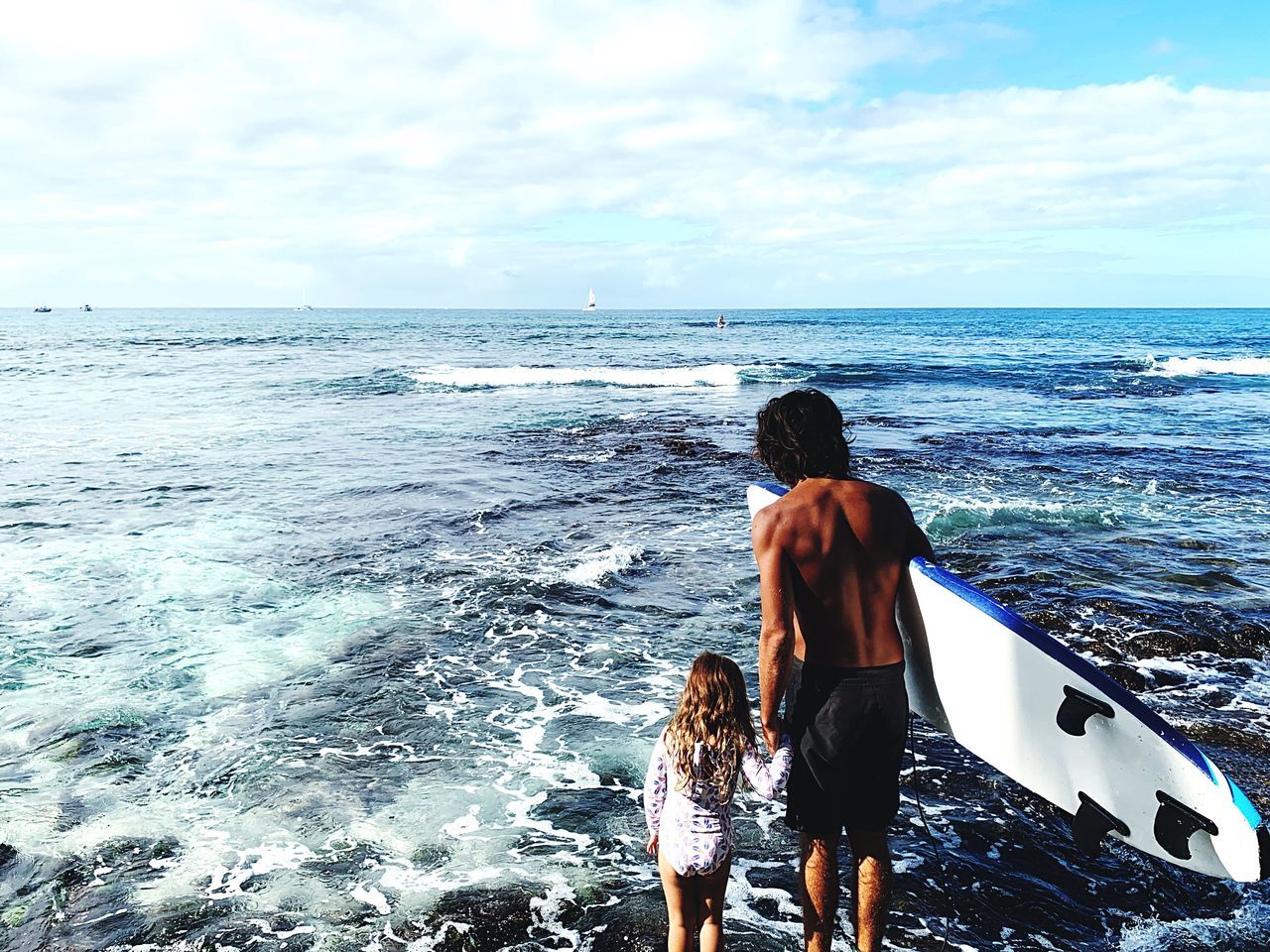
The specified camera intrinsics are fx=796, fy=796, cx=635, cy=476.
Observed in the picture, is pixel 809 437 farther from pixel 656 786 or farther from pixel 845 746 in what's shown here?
pixel 656 786

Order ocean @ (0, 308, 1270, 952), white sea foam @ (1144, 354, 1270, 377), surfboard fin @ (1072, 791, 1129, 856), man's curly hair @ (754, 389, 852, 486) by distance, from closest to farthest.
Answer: man's curly hair @ (754, 389, 852, 486) < surfboard fin @ (1072, 791, 1129, 856) < ocean @ (0, 308, 1270, 952) < white sea foam @ (1144, 354, 1270, 377)

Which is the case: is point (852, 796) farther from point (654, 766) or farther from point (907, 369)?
point (907, 369)

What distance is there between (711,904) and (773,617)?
129cm

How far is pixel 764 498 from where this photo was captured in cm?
431

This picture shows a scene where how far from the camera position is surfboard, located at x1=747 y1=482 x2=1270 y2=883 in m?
3.11

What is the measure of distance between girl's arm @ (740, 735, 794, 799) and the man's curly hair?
107cm

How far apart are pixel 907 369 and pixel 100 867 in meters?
35.1

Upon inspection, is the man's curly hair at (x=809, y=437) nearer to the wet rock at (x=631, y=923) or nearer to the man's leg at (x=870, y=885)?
the man's leg at (x=870, y=885)

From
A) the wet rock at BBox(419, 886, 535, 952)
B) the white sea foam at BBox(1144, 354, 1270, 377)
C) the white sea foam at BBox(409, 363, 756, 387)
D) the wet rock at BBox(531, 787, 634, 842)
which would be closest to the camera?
the wet rock at BBox(419, 886, 535, 952)

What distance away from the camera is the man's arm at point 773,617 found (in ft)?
9.62

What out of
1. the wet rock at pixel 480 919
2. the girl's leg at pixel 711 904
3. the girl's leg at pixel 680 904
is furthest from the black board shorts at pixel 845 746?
the wet rock at pixel 480 919

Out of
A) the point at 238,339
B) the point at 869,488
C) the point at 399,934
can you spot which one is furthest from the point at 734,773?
the point at 238,339

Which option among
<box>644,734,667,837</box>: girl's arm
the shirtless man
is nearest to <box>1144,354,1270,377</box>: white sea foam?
the shirtless man

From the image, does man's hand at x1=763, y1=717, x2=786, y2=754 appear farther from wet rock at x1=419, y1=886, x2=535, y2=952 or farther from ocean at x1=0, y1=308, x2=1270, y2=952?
wet rock at x1=419, y1=886, x2=535, y2=952
